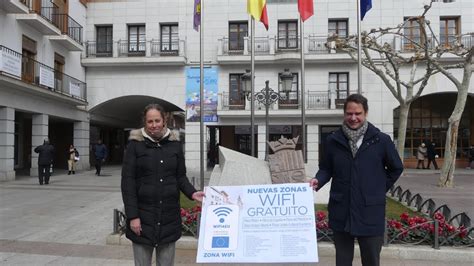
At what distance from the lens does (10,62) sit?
18.2 metres

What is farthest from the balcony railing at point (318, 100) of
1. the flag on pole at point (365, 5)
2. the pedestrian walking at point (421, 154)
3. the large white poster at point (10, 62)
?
the large white poster at point (10, 62)

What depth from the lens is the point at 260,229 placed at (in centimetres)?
398

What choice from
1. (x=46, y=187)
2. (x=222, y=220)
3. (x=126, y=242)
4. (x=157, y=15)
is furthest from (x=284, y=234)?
(x=157, y=15)

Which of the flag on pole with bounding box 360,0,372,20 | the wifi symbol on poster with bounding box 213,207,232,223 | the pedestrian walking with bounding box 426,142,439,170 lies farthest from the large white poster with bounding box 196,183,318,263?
the pedestrian walking with bounding box 426,142,439,170

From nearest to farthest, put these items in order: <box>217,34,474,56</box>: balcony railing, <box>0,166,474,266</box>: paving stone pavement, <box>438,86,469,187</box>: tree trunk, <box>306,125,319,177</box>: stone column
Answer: <box>0,166,474,266</box>: paving stone pavement, <box>438,86,469,187</box>: tree trunk, <box>217,34,474,56</box>: balcony railing, <box>306,125,319,177</box>: stone column

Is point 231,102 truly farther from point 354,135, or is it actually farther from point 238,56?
point 354,135

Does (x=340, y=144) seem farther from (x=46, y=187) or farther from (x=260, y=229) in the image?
(x=46, y=187)

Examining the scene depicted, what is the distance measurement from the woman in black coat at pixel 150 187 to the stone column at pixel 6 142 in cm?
1755

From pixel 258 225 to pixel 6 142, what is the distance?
60.2 feet

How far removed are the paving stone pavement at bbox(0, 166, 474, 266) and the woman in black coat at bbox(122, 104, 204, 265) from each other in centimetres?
261

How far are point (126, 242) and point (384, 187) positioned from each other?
4808 mm

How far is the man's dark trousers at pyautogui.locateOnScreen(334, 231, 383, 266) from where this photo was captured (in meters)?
3.88

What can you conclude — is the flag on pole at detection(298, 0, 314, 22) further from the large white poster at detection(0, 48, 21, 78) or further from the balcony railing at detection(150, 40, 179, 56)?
the balcony railing at detection(150, 40, 179, 56)

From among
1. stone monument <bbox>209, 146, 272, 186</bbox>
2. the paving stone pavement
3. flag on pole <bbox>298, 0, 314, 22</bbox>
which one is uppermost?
flag on pole <bbox>298, 0, 314, 22</bbox>
